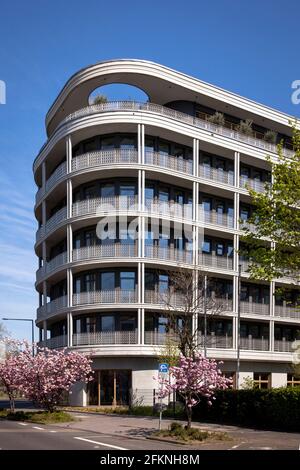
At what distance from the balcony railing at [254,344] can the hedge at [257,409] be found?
16.9 metres

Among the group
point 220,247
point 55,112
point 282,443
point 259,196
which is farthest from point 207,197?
point 282,443

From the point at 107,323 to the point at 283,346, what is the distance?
1560 centimetres

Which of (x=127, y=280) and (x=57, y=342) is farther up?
(x=127, y=280)

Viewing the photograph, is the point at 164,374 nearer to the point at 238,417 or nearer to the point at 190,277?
the point at 238,417

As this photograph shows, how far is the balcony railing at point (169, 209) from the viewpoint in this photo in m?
44.2

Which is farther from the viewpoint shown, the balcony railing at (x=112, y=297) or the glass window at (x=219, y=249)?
the glass window at (x=219, y=249)

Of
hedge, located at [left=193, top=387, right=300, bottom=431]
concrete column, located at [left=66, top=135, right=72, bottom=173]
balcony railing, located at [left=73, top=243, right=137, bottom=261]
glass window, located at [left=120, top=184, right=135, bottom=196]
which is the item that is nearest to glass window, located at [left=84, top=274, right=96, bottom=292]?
balcony railing, located at [left=73, top=243, right=137, bottom=261]

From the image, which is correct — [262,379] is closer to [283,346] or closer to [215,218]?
[283,346]

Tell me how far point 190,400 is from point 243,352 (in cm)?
2512

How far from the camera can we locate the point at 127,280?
44.1m

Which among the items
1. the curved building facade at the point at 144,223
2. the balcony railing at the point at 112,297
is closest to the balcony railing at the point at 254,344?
the curved building facade at the point at 144,223

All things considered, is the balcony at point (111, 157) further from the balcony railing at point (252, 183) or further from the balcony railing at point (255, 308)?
the balcony railing at point (255, 308)

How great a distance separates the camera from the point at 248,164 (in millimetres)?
52281

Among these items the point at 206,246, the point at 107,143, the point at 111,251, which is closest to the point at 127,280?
the point at 111,251
